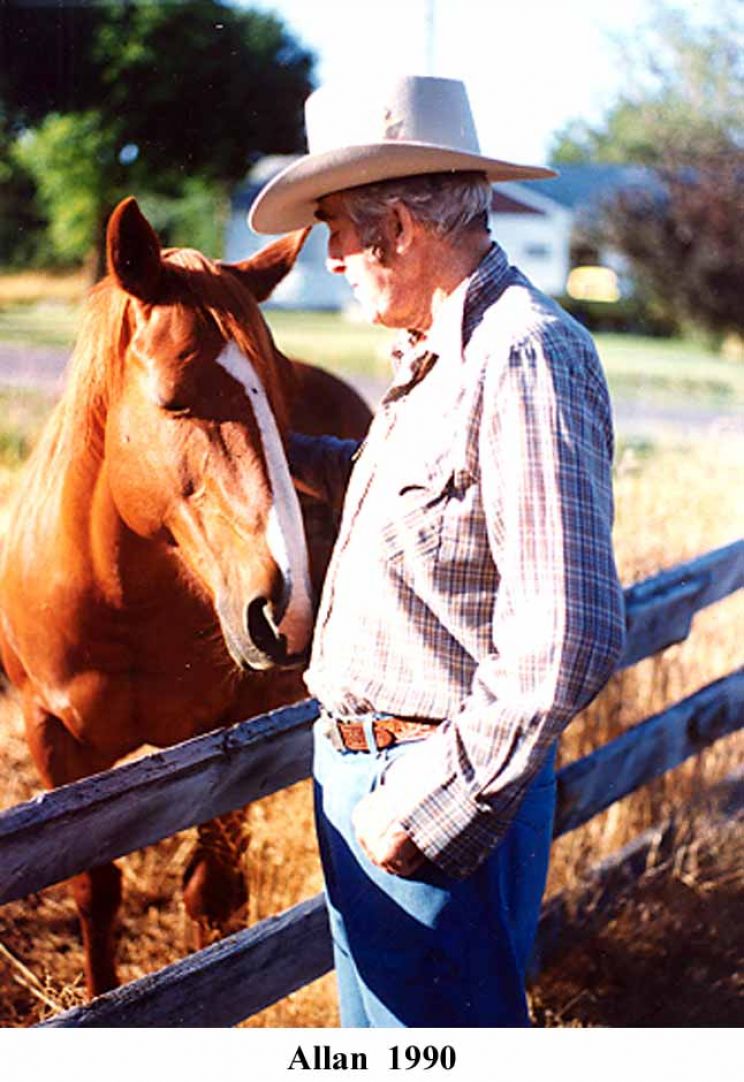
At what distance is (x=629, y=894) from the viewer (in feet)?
11.2

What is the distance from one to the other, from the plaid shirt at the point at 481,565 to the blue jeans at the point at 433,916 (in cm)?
13

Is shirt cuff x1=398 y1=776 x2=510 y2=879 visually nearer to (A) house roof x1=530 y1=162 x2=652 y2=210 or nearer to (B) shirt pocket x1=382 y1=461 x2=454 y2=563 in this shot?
(B) shirt pocket x1=382 y1=461 x2=454 y2=563

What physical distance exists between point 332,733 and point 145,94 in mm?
2174

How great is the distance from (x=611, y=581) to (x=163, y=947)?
248 centimetres

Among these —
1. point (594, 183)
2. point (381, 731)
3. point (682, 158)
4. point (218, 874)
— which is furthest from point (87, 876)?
point (682, 158)

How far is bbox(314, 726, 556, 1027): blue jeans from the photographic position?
1794 mm

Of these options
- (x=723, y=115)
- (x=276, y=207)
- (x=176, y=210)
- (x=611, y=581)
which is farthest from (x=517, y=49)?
(x=723, y=115)

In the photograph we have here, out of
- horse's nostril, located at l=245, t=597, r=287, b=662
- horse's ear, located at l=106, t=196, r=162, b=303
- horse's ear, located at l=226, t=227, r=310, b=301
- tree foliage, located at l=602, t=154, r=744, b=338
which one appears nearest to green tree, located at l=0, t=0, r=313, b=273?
horse's ear, located at l=226, t=227, r=310, b=301

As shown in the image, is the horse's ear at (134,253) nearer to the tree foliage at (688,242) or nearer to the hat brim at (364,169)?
the hat brim at (364,169)

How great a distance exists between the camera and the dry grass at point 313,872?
9.84ft

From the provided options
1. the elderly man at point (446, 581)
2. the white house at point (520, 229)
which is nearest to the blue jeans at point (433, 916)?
the elderly man at point (446, 581)

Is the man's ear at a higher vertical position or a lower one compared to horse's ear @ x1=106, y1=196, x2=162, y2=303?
higher

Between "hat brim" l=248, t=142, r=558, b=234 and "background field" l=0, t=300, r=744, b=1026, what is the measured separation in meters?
1.61
